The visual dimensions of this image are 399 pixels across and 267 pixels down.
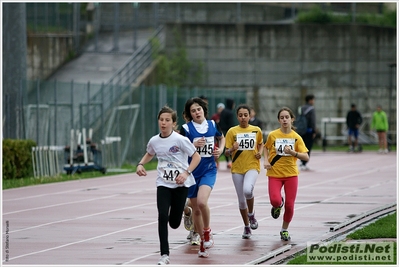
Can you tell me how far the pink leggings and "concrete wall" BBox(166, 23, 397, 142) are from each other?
30183 millimetres

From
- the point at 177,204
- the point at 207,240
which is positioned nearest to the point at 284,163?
the point at 207,240

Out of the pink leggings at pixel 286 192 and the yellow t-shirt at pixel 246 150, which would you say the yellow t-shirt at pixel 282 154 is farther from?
the yellow t-shirt at pixel 246 150

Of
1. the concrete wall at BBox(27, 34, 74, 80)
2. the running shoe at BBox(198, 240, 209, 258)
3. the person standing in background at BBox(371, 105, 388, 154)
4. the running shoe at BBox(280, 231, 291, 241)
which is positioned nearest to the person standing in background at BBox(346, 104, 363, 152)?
the person standing in background at BBox(371, 105, 388, 154)

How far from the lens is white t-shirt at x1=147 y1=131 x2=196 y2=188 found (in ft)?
38.1

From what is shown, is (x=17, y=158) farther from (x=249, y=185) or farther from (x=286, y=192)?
(x=286, y=192)

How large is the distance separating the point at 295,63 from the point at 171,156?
109 feet

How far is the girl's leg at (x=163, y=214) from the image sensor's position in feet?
36.8

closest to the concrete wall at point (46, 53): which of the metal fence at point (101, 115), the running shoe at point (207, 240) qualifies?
the metal fence at point (101, 115)

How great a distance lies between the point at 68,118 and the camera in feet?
93.6

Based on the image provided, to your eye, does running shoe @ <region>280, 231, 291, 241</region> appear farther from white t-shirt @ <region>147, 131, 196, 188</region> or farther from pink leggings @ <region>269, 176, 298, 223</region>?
white t-shirt @ <region>147, 131, 196, 188</region>

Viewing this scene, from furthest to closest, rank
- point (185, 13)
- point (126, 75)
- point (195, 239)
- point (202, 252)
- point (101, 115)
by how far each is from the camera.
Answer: point (185, 13) < point (126, 75) < point (101, 115) < point (195, 239) < point (202, 252)

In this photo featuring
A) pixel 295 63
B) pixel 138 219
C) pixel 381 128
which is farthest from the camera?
pixel 295 63

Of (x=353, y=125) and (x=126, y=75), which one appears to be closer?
(x=353, y=125)

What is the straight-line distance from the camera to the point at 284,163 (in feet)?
45.3
